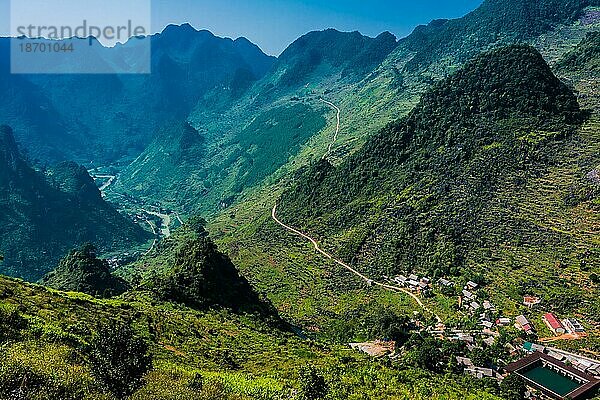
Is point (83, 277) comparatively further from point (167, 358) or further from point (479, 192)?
point (479, 192)

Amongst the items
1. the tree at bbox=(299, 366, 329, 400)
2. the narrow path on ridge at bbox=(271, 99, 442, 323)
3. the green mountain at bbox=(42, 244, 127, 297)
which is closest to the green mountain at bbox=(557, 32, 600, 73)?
the narrow path on ridge at bbox=(271, 99, 442, 323)

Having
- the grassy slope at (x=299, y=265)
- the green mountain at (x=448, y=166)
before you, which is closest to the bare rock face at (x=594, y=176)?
the grassy slope at (x=299, y=265)

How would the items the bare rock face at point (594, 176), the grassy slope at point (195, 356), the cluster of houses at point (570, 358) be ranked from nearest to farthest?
the grassy slope at point (195, 356) < the cluster of houses at point (570, 358) < the bare rock face at point (594, 176)

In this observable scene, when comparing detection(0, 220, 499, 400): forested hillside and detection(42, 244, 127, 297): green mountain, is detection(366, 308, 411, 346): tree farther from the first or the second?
detection(42, 244, 127, 297): green mountain

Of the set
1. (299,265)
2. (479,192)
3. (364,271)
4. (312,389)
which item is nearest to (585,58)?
(479,192)

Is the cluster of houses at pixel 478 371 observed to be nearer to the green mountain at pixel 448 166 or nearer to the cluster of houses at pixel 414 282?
the cluster of houses at pixel 414 282

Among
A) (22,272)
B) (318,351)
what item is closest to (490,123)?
(318,351)

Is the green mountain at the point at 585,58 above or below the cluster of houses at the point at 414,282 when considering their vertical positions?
above
